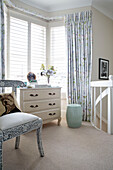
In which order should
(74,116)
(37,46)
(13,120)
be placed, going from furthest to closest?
1. (37,46)
2. (74,116)
3. (13,120)

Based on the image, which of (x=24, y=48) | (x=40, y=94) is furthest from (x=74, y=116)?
(x=24, y=48)

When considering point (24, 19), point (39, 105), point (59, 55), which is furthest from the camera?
point (59, 55)

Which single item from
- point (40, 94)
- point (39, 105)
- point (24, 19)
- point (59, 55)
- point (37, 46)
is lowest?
point (39, 105)

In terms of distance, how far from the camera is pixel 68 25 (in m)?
4.13

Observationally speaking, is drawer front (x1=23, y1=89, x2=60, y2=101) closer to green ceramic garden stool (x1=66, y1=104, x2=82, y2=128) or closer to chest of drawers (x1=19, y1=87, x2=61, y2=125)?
chest of drawers (x1=19, y1=87, x2=61, y2=125)

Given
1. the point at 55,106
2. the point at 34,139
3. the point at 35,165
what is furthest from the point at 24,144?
A: the point at 55,106

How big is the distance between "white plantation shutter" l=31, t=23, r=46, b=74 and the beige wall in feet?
4.35

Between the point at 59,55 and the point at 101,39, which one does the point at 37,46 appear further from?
the point at 101,39

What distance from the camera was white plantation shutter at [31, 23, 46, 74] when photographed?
4.22 m

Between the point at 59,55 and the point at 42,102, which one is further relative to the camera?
the point at 59,55

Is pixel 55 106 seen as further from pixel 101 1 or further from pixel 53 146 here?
pixel 101 1

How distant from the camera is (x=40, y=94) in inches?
131

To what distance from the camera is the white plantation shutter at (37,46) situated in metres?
4.22

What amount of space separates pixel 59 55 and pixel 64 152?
9.19ft
